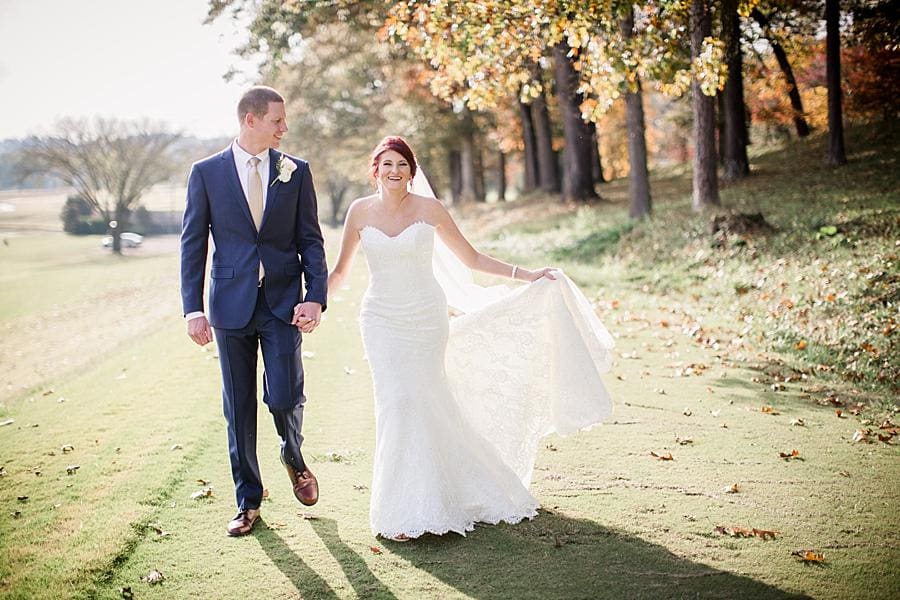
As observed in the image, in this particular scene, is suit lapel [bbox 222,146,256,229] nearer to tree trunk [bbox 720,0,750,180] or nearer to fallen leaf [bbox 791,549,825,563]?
fallen leaf [bbox 791,549,825,563]

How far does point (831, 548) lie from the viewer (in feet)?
14.8

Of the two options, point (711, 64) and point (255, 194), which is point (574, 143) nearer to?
point (711, 64)

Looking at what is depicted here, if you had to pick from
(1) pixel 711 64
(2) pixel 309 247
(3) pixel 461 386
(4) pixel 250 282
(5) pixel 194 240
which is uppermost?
(1) pixel 711 64

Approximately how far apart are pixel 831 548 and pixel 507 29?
27.2ft

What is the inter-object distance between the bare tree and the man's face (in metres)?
51.7

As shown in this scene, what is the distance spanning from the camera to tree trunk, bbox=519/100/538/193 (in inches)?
1244

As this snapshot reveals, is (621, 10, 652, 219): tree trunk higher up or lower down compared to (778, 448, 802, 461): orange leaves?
higher up

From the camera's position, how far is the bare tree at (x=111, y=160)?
51.0 meters

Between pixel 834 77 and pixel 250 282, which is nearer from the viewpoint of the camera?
pixel 250 282

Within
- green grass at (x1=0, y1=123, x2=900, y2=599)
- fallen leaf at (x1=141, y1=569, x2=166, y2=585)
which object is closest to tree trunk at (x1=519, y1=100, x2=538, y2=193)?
green grass at (x1=0, y1=123, x2=900, y2=599)

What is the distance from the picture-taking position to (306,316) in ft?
15.8

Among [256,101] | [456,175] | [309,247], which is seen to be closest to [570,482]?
[309,247]

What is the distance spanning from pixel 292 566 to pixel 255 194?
2342 mm

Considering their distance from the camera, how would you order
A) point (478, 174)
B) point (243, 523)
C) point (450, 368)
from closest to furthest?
point (243, 523) → point (450, 368) → point (478, 174)
